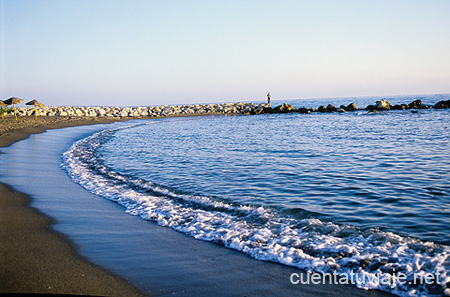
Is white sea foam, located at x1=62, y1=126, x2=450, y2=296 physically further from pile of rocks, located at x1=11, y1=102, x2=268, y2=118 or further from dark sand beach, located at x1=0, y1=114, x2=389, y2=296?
pile of rocks, located at x1=11, y1=102, x2=268, y2=118

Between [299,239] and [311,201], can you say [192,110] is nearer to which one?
[311,201]

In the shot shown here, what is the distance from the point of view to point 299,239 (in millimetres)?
4898

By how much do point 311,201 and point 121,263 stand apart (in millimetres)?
4241

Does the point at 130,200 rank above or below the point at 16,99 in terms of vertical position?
below

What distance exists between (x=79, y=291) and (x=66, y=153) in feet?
46.7

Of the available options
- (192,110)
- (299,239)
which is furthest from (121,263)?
(192,110)

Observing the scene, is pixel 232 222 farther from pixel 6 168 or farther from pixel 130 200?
pixel 6 168

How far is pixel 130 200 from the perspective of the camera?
7.53 m

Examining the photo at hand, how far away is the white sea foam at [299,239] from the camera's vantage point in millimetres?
3904

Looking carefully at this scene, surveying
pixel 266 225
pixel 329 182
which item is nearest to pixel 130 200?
pixel 266 225

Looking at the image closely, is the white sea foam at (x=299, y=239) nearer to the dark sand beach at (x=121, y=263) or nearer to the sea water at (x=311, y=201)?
the sea water at (x=311, y=201)

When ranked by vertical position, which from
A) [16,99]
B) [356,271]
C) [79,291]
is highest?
[16,99]

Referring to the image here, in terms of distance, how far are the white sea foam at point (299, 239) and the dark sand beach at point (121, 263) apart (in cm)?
28

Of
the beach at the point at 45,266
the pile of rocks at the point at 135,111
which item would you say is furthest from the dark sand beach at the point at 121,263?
the pile of rocks at the point at 135,111
